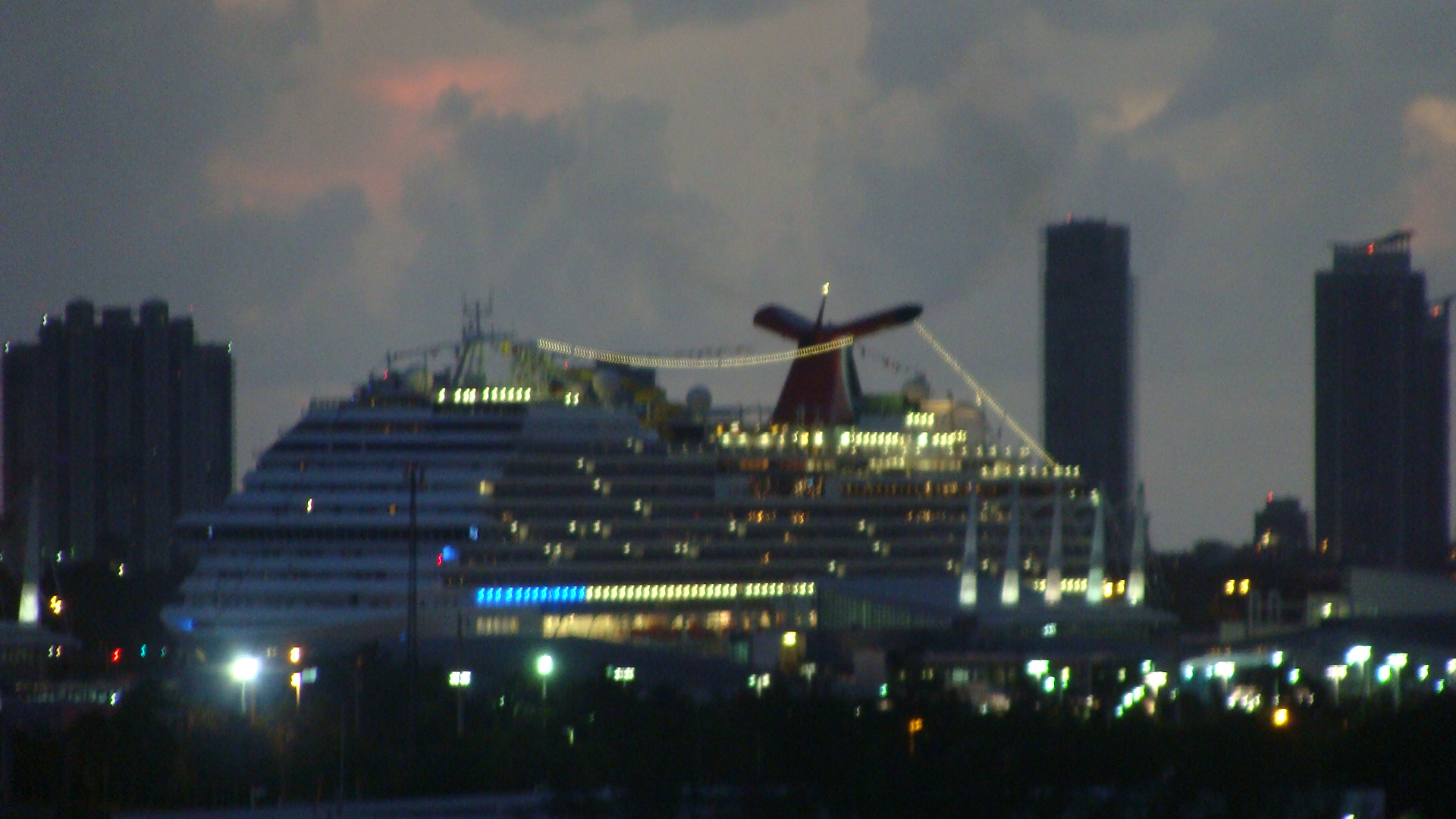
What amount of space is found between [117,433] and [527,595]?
73609 millimetres

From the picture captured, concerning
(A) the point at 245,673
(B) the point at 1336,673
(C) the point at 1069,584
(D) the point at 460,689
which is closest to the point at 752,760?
(D) the point at 460,689

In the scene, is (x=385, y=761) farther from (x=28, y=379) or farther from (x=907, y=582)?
(x=28, y=379)

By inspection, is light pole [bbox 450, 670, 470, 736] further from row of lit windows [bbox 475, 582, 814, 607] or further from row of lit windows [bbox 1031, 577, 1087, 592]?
row of lit windows [bbox 1031, 577, 1087, 592]

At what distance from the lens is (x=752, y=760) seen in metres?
44.2

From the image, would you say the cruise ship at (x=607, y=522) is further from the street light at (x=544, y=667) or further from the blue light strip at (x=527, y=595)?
the street light at (x=544, y=667)

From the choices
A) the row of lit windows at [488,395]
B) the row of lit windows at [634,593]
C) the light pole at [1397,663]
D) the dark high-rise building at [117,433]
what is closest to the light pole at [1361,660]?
the light pole at [1397,663]

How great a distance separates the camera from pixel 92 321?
147 metres

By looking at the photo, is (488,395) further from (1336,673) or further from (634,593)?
(1336,673)

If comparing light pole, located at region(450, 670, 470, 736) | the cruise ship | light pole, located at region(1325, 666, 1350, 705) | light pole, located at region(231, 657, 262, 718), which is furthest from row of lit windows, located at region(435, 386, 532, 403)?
light pole, located at region(1325, 666, 1350, 705)

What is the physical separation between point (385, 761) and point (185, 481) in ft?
326

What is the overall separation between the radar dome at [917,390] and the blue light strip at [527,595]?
21.3m

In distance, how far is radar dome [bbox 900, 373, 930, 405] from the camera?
9369cm

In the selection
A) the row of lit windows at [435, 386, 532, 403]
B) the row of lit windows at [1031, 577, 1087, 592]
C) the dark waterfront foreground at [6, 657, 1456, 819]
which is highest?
the row of lit windows at [435, 386, 532, 403]

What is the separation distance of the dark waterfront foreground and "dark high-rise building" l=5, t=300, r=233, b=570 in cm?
8821
